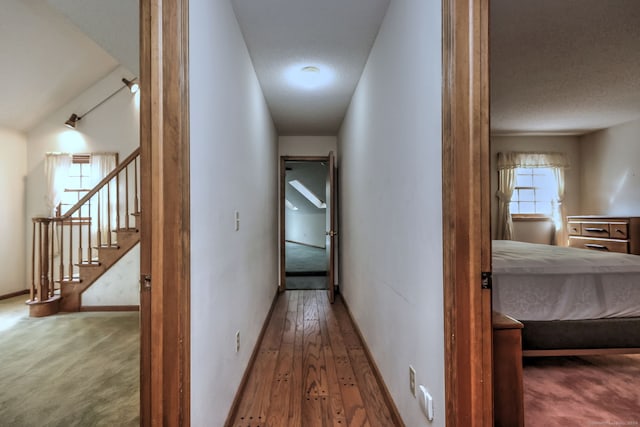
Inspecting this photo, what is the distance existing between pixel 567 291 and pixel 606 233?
3.33 metres

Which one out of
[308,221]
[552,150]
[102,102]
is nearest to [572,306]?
[552,150]

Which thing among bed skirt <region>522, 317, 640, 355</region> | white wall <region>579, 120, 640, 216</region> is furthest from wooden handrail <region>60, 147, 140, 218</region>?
white wall <region>579, 120, 640, 216</region>

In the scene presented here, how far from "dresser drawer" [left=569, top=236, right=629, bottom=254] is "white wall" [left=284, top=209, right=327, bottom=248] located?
20.4ft

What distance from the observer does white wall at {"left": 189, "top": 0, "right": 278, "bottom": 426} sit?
4.05 ft

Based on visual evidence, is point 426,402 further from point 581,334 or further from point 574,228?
point 574,228

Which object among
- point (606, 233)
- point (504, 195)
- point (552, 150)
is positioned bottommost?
point (606, 233)

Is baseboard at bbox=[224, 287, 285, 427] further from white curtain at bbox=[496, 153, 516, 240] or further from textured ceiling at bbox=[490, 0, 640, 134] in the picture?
white curtain at bbox=[496, 153, 516, 240]

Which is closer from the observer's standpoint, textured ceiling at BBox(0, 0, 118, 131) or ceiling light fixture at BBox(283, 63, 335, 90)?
ceiling light fixture at BBox(283, 63, 335, 90)

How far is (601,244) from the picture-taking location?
4.58 metres

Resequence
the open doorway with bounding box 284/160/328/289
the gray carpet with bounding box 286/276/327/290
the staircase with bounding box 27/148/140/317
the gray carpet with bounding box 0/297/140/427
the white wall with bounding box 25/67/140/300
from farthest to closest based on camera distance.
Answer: the open doorway with bounding box 284/160/328/289
the gray carpet with bounding box 286/276/327/290
the white wall with bounding box 25/67/140/300
the staircase with bounding box 27/148/140/317
the gray carpet with bounding box 0/297/140/427

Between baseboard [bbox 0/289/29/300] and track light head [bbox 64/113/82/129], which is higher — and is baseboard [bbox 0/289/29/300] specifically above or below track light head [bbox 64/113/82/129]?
below

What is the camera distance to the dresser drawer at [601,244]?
421 cm

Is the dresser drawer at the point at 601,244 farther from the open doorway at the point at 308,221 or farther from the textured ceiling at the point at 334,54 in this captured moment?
the open doorway at the point at 308,221

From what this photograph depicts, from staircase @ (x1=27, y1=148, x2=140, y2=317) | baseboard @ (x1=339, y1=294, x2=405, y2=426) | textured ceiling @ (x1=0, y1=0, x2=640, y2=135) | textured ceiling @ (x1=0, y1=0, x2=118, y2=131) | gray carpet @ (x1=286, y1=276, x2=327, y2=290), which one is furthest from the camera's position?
gray carpet @ (x1=286, y1=276, x2=327, y2=290)
